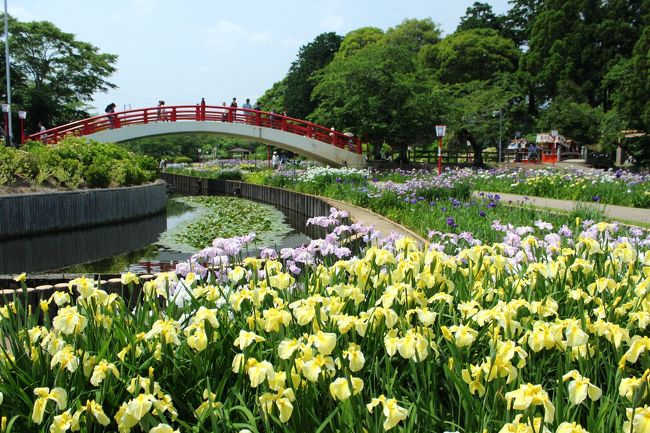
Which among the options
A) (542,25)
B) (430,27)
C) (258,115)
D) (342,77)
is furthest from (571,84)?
(258,115)

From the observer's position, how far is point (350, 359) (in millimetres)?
1911

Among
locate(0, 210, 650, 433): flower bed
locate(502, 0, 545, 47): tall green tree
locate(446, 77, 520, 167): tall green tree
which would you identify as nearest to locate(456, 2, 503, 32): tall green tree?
locate(502, 0, 545, 47): tall green tree

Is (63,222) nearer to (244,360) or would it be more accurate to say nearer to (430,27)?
(244,360)

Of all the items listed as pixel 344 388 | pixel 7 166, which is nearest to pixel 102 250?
pixel 7 166

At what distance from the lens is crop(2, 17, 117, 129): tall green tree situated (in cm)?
3806

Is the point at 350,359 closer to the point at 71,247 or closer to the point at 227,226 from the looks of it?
the point at 71,247

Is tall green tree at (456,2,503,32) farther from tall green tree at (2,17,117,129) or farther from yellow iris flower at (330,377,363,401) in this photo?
yellow iris flower at (330,377,363,401)

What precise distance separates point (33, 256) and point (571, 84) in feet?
125

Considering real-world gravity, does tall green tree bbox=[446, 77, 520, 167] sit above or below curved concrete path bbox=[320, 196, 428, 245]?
above

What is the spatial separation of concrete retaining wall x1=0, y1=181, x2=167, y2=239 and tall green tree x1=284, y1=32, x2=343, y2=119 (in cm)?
3389

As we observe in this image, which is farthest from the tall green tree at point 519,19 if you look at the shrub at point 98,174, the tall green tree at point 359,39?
the shrub at point 98,174

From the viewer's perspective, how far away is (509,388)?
1.97 metres

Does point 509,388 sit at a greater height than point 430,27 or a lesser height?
lesser

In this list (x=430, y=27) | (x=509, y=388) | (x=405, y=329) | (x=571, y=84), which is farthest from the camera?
(x=430, y=27)
